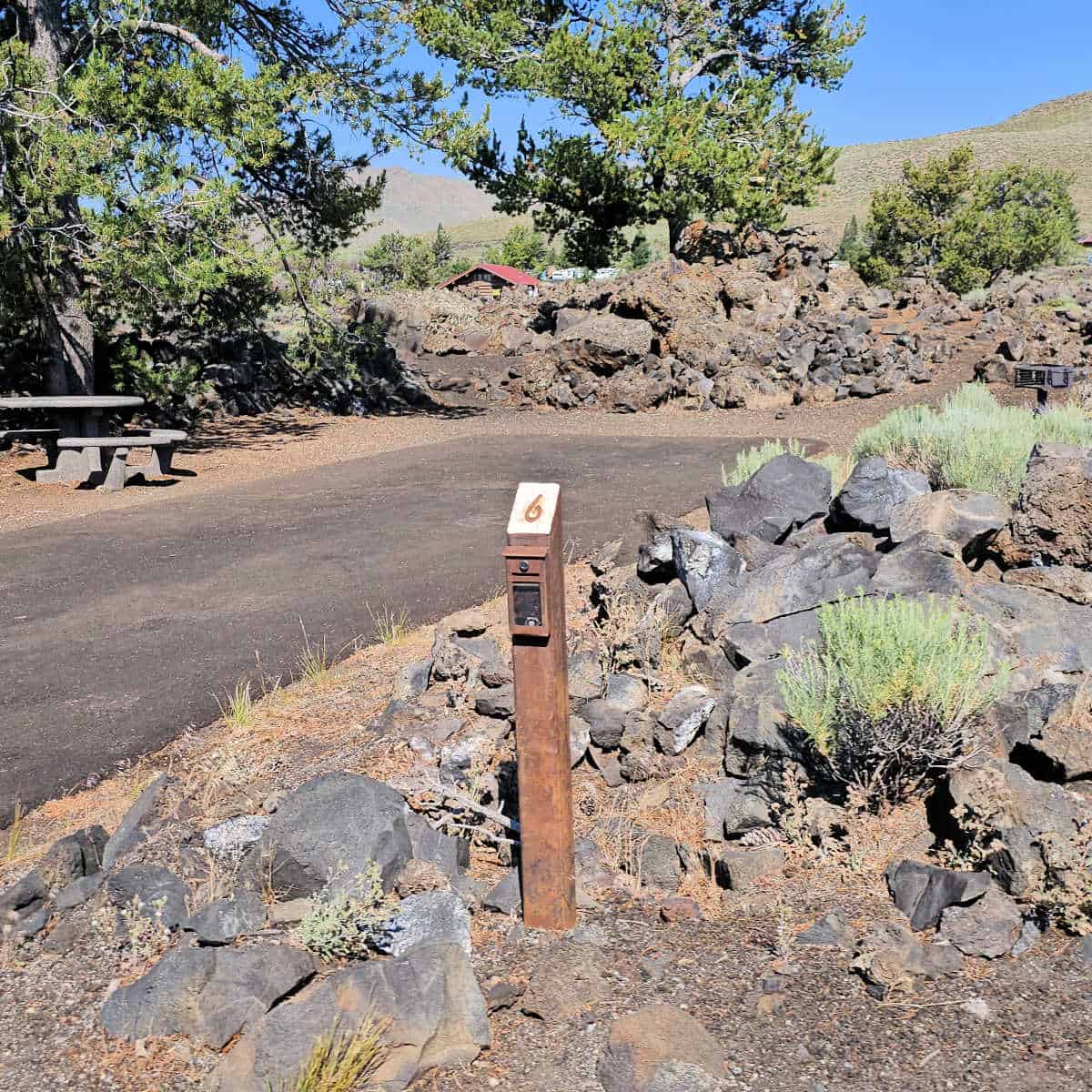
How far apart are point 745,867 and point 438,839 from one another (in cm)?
106

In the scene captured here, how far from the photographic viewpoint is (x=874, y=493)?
21.0 feet

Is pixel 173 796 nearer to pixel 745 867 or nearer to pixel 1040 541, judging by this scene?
pixel 745 867

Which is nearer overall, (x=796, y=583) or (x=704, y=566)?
(x=796, y=583)

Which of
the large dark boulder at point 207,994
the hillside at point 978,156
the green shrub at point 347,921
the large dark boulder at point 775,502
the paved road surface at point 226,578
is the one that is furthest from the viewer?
the hillside at point 978,156

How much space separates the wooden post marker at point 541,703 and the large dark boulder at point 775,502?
11.4 ft

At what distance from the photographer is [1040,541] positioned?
576 centimetres

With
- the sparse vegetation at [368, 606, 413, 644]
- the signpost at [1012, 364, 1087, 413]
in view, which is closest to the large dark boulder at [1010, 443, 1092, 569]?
the sparse vegetation at [368, 606, 413, 644]

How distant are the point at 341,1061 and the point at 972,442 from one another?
223 inches

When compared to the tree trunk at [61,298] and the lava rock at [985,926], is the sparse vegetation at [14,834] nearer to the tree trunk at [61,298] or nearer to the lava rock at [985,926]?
the lava rock at [985,926]

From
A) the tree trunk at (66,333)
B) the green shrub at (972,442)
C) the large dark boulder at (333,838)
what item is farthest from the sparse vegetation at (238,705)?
the tree trunk at (66,333)

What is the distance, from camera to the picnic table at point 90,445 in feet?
39.7

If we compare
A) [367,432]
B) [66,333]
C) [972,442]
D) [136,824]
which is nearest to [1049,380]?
[972,442]

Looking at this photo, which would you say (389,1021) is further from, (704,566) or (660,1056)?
(704,566)

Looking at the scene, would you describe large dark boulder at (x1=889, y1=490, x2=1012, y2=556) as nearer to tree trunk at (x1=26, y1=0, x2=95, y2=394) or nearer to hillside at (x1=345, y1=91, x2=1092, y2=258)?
tree trunk at (x1=26, y1=0, x2=95, y2=394)
